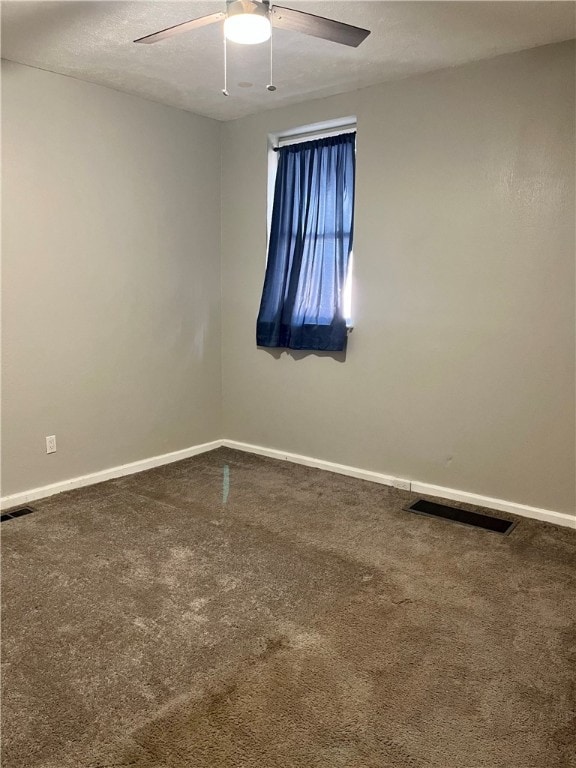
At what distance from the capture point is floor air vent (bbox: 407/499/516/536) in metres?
3.31

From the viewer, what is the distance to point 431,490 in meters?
3.82

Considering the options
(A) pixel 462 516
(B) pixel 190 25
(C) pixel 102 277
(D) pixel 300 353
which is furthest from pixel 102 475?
(B) pixel 190 25

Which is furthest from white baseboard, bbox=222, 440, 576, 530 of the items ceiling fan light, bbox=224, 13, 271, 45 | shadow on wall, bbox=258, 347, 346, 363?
ceiling fan light, bbox=224, 13, 271, 45

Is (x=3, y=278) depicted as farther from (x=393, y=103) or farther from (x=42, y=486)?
(x=393, y=103)

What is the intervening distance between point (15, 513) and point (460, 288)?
290 centimetres

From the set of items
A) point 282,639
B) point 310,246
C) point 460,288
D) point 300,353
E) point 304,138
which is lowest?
point 282,639

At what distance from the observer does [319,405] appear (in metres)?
4.33

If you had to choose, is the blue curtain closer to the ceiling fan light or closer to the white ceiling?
the white ceiling

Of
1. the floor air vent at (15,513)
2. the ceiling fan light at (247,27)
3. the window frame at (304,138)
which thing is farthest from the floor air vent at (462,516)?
the ceiling fan light at (247,27)

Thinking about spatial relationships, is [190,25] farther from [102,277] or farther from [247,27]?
[102,277]

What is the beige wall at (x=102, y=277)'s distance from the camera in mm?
3486

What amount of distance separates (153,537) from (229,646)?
108 centimetres

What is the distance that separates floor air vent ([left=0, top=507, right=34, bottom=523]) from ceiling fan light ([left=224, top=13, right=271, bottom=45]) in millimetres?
2687

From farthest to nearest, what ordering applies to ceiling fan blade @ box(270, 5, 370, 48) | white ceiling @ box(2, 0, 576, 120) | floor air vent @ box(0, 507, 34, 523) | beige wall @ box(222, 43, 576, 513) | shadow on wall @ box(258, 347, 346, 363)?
shadow on wall @ box(258, 347, 346, 363), floor air vent @ box(0, 507, 34, 523), beige wall @ box(222, 43, 576, 513), white ceiling @ box(2, 0, 576, 120), ceiling fan blade @ box(270, 5, 370, 48)
